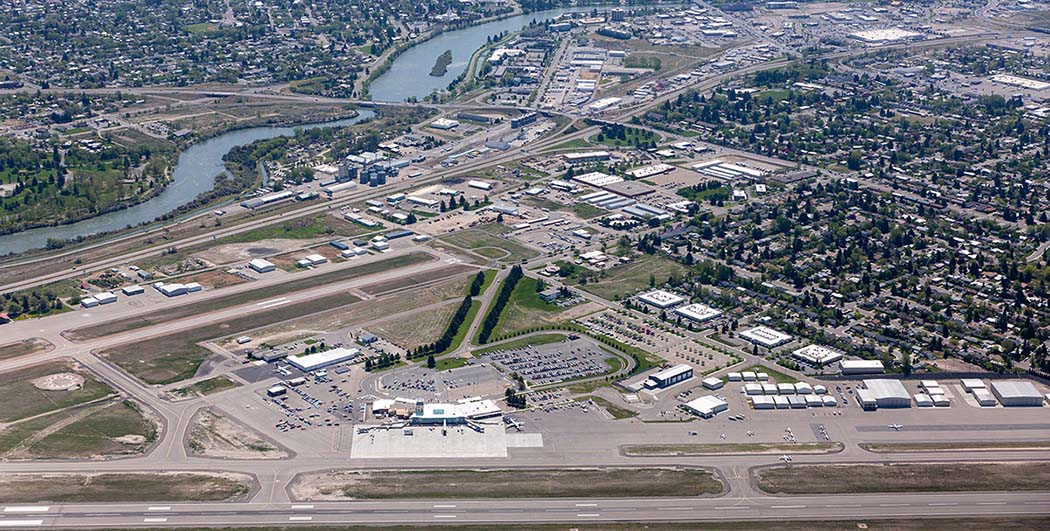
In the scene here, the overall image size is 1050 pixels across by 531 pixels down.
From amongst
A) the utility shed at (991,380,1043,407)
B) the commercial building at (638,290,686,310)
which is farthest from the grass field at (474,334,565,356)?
the utility shed at (991,380,1043,407)

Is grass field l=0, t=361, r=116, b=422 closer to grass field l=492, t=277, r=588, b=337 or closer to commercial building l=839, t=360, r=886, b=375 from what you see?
grass field l=492, t=277, r=588, b=337

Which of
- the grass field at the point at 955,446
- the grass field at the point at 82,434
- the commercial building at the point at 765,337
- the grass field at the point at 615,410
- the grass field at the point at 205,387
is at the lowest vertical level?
the grass field at the point at 955,446

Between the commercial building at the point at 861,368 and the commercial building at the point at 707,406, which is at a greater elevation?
the commercial building at the point at 707,406

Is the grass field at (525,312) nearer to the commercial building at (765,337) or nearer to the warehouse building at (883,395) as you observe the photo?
the commercial building at (765,337)

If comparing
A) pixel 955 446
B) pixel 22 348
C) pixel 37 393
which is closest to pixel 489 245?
pixel 22 348

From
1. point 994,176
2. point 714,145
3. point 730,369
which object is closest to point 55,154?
point 714,145

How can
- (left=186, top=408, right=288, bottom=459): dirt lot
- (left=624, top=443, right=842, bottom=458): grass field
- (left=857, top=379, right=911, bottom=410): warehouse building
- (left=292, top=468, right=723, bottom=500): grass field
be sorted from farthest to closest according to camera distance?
1. (left=857, top=379, right=911, bottom=410): warehouse building
2. (left=624, top=443, right=842, bottom=458): grass field
3. (left=186, top=408, right=288, bottom=459): dirt lot
4. (left=292, top=468, right=723, bottom=500): grass field

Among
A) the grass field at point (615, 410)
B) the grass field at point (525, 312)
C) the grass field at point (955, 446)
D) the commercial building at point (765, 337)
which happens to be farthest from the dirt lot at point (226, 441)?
the commercial building at point (765, 337)
